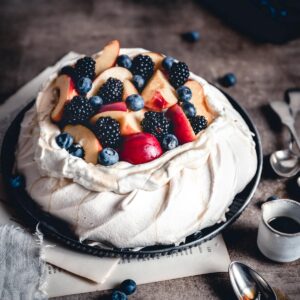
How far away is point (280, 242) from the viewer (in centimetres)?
169

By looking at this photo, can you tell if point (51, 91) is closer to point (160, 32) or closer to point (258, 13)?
point (160, 32)

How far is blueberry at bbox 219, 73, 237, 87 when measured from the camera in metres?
2.54

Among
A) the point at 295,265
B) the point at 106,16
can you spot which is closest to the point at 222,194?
the point at 295,265

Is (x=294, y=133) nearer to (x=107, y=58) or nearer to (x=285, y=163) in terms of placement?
(x=285, y=163)

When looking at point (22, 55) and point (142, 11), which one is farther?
point (142, 11)

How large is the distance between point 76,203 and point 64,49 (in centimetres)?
135

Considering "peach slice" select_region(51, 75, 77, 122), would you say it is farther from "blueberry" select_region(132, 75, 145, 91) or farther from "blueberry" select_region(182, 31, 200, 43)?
"blueberry" select_region(182, 31, 200, 43)

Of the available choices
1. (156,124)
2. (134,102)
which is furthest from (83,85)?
(156,124)

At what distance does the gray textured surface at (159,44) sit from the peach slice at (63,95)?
28.2 inches

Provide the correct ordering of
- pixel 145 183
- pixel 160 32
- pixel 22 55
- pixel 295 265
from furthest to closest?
1. pixel 160 32
2. pixel 22 55
3. pixel 295 265
4. pixel 145 183

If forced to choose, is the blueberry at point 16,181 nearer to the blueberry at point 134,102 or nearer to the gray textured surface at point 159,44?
the blueberry at point 134,102

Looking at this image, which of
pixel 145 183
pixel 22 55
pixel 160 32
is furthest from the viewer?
pixel 160 32

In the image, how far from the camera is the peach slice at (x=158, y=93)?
5.87ft

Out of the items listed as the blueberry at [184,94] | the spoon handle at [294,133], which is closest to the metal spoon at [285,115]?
the spoon handle at [294,133]
